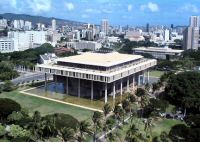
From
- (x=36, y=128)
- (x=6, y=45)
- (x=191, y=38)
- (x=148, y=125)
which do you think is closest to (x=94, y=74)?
(x=148, y=125)

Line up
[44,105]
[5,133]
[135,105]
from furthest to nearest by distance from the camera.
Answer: [44,105] → [135,105] → [5,133]

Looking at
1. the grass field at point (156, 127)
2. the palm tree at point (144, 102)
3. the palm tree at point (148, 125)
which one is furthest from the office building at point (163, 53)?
the palm tree at point (148, 125)

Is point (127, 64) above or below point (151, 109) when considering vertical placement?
above

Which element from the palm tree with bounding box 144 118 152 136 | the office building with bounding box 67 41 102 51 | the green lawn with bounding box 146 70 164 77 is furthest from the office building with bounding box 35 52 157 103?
the office building with bounding box 67 41 102 51

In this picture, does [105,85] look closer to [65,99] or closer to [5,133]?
[65,99]

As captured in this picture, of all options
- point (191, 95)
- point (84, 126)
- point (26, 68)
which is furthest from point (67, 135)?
point (26, 68)

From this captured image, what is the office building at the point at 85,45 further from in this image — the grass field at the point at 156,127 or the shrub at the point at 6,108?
the shrub at the point at 6,108
